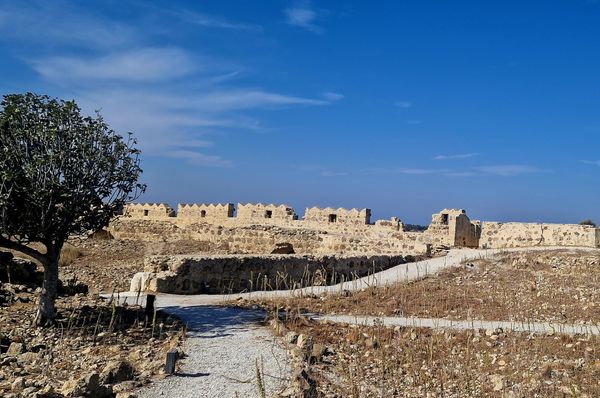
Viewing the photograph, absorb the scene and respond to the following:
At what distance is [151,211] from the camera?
42.4 metres

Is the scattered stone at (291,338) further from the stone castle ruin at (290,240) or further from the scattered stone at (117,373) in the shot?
the stone castle ruin at (290,240)

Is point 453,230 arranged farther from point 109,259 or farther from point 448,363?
point 448,363

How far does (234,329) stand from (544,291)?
914cm

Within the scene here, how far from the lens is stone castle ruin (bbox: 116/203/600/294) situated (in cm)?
1593

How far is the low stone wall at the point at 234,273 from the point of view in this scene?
15.4 m

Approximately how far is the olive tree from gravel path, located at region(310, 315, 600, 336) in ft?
18.3

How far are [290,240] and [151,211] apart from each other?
68.5ft

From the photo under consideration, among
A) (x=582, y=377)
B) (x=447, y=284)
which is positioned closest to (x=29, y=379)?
(x=582, y=377)

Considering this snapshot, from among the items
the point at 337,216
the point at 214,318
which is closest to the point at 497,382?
the point at 214,318

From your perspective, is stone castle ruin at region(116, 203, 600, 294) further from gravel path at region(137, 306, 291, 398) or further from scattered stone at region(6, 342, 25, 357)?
scattered stone at region(6, 342, 25, 357)

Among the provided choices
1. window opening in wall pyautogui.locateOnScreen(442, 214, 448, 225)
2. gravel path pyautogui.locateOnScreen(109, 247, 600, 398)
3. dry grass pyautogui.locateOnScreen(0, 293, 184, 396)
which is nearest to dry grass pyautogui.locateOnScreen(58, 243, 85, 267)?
gravel path pyautogui.locateOnScreen(109, 247, 600, 398)

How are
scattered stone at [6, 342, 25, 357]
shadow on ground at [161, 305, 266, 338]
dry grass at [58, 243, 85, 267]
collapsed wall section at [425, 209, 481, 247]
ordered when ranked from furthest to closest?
collapsed wall section at [425, 209, 481, 247], dry grass at [58, 243, 85, 267], shadow on ground at [161, 305, 266, 338], scattered stone at [6, 342, 25, 357]

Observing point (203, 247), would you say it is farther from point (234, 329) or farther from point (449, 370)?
point (449, 370)

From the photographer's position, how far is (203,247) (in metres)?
28.4
